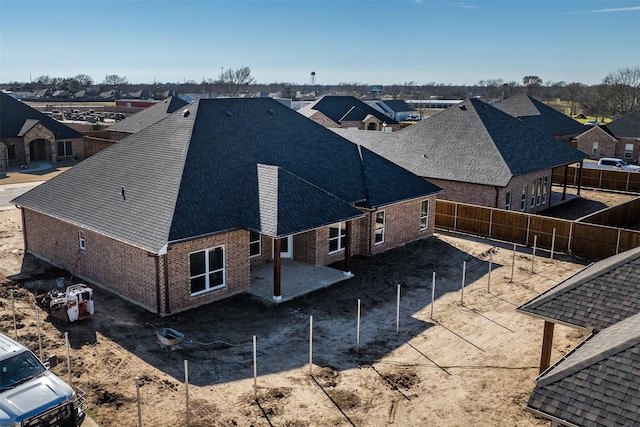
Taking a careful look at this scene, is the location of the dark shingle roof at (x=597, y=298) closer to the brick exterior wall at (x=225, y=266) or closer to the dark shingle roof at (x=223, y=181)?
the dark shingle roof at (x=223, y=181)

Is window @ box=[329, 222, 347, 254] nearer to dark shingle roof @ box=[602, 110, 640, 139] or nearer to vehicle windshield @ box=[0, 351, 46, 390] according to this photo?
vehicle windshield @ box=[0, 351, 46, 390]

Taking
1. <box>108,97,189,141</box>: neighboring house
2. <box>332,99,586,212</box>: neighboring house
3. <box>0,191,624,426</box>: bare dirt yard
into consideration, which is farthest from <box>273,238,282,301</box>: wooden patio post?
<box>108,97,189,141</box>: neighboring house

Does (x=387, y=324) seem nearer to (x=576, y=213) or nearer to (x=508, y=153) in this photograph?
(x=508, y=153)

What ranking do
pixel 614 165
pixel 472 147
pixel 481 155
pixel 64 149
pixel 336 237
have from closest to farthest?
pixel 336 237 < pixel 481 155 < pixel 472 147 < pixel 614 165 < pixel 64 149

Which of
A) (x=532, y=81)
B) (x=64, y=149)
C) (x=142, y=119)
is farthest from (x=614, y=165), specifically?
(x=532, y=81)

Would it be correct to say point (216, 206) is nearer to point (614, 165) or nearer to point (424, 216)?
point (424, 216)

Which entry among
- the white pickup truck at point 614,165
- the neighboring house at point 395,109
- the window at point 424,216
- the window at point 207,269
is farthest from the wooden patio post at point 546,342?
the neighboring house at point 395,109

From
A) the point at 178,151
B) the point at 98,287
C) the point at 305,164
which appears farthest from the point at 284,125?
the point at 98,287
